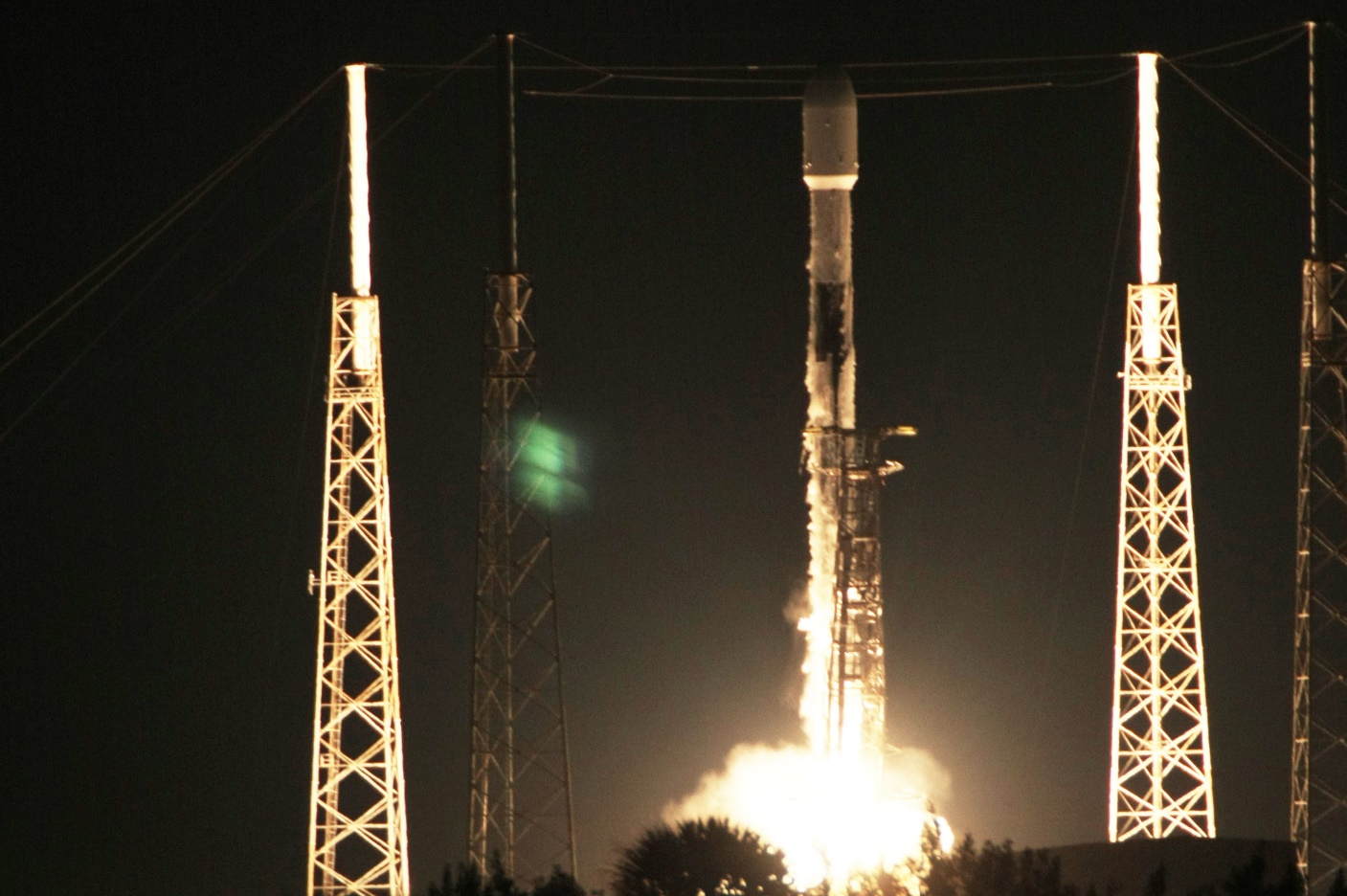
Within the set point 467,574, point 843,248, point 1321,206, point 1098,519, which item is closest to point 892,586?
point 1098,519

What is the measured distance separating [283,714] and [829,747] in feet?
54.8

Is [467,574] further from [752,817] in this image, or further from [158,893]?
[752,817]

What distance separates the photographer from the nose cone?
5266 cm

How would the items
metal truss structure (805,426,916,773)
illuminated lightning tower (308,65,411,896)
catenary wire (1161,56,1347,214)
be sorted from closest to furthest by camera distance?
1. illuminated lightning tower (308,65,411,896)
2. catenary wire (1161,56,1347,214)
3. metal truss structure (805,426,916,773)

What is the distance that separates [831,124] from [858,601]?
24.6 feet

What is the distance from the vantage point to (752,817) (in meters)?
53.8

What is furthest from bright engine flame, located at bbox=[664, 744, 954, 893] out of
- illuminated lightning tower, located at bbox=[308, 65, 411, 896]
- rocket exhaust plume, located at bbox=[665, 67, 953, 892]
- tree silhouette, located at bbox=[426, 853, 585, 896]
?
tree silhouette, located at bbox=[426, 853, 585, 896]

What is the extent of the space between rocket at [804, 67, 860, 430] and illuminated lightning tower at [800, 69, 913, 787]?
2 centimetres

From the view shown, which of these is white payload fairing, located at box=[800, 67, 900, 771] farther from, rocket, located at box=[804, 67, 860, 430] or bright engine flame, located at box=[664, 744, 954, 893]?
bright engine flame, located at box=[664, 744, 954, 893]

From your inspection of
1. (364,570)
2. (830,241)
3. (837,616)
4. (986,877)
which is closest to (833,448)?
(837,616)

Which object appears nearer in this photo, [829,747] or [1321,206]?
[1321,206]

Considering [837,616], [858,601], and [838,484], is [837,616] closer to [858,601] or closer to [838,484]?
[858,601]

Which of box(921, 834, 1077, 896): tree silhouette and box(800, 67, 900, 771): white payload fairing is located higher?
box(800, 67, 900, 771): white payload fairing

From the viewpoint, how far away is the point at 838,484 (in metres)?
51.5
